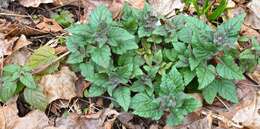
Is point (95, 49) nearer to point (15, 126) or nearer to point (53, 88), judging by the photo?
point (53, 88)

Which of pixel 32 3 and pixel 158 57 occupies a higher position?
pixel 32 3

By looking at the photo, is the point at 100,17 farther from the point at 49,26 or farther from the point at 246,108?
the point at 246,108

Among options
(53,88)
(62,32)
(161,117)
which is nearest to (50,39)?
(62,32)

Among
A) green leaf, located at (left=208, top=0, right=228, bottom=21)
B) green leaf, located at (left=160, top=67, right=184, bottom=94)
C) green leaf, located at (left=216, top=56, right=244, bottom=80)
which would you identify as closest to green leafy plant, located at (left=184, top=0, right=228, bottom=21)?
green leaf, located at (left=208, top=0, right=228, bottom=21)

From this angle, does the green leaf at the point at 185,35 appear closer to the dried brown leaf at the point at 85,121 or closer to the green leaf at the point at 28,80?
the dried brown leaf at the point at 85,121

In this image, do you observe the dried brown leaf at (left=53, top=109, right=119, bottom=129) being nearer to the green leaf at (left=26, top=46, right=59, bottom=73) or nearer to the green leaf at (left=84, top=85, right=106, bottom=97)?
the green leaf at (left=84, top=85, right=106, bottom=97)

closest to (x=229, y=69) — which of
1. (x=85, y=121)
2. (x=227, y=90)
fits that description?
(x=227, y=90)

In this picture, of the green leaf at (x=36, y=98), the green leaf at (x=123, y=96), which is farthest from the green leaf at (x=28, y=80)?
the green leaf at (x=123, y=96)
